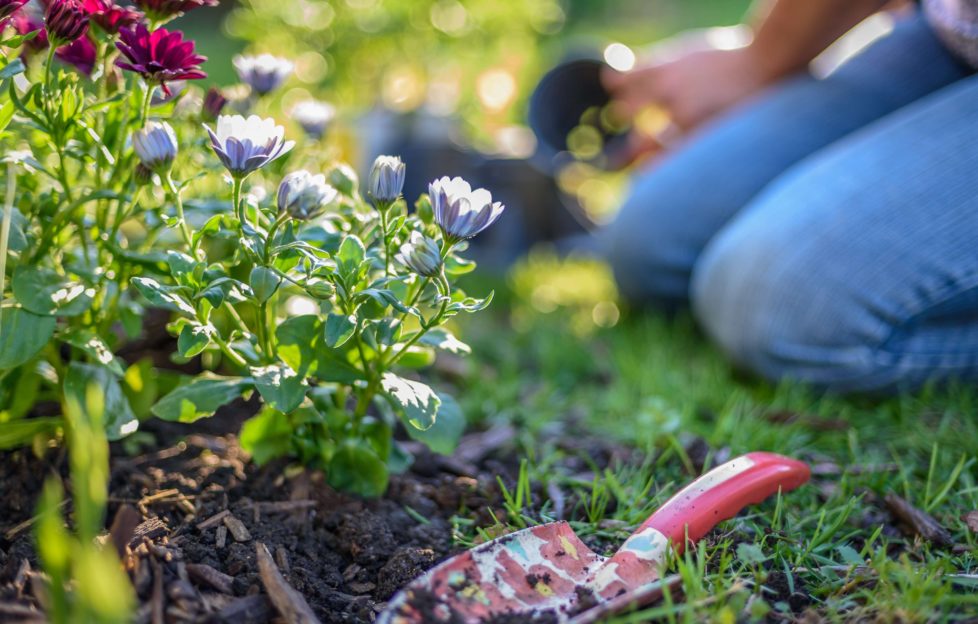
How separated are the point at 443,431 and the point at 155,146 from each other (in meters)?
0.48

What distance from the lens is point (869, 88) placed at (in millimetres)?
2092

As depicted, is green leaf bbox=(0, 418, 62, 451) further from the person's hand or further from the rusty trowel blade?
the person's hand

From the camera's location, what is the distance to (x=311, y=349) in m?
1.06

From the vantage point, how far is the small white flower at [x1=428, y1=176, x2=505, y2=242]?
36.5 inches

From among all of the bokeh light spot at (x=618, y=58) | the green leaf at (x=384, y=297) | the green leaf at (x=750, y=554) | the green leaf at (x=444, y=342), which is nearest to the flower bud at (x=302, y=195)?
the green leaf at (x=384, y=297)

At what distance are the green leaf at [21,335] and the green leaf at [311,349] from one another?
261 millimetres

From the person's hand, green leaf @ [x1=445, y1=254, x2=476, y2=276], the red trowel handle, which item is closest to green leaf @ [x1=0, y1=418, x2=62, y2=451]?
green leaf @ [x1=445, y1=254, x2=476, y2=276]

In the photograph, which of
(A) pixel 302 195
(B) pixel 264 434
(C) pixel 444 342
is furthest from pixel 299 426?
(A) pixel 302 195

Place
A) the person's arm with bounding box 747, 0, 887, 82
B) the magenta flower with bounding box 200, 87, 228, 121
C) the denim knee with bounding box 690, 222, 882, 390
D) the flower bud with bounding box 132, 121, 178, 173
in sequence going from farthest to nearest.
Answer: the person's arm with bounding box 747, 0, 887, 82 → the denim knee with bounding box 690, 222, 882, 390 → the magenta flower with bounding box 200, 87, 228, 121 → the flower bud with bounding box 132, 121, 178, 173

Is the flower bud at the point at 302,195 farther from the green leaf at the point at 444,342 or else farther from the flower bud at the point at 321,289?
the green leaf at the point at 444,342

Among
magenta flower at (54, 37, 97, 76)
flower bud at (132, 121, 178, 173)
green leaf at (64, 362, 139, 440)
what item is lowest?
green leaf at (64, 362, 139, 440)

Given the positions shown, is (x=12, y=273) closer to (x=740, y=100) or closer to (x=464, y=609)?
(x=464, y=609)

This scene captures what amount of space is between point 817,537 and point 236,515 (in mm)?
716

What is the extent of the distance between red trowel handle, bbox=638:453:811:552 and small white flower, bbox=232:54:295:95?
2.62ft
